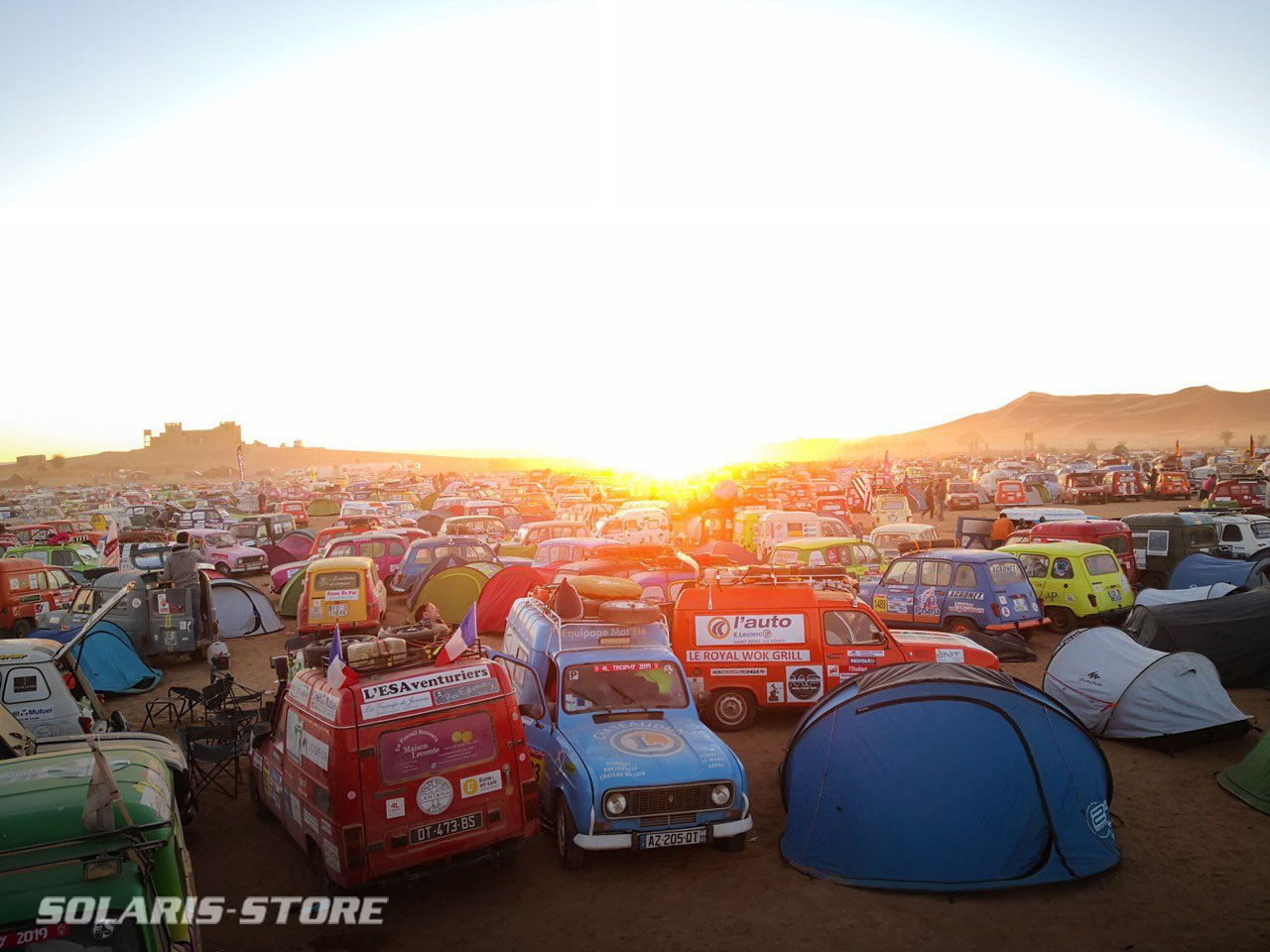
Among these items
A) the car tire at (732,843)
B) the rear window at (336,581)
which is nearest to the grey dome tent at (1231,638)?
the car tire at (732,843)

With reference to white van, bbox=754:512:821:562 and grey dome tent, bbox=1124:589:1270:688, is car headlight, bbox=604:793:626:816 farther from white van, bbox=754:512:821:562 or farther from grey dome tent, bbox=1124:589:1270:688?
white van, bbox=754:512:821:562

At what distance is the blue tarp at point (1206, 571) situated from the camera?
17672 millimetres

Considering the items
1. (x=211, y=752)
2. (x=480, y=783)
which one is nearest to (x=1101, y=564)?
(x=480, y=783)

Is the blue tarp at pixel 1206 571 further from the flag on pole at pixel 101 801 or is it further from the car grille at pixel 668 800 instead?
the flag on pole at pixel 101 801

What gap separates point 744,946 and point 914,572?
10.8 meters

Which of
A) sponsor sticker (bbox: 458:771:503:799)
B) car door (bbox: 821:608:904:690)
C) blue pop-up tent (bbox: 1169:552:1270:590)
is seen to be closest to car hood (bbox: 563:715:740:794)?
sponsor sticker (bbox: 458:771:503:799)

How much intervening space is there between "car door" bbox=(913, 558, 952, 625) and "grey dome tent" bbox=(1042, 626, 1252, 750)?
3815mm

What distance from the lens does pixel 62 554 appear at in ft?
87.0

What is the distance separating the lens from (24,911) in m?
3.95

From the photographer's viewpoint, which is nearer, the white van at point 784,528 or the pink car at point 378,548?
the pink car at point 378,548

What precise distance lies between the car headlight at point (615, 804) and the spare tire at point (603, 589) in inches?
119

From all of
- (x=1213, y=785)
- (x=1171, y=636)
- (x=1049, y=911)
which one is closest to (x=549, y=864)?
(x=1049, y=911)

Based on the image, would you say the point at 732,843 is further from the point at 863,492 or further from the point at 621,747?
the point at 863,492

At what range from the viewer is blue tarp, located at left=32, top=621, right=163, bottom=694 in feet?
47.2
